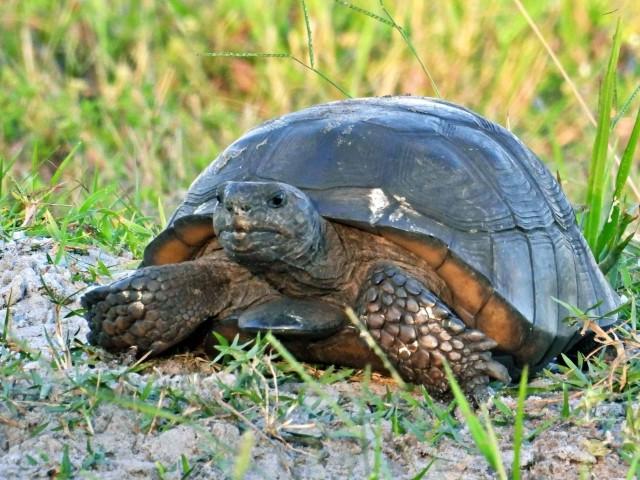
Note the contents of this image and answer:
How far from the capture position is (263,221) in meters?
3.21

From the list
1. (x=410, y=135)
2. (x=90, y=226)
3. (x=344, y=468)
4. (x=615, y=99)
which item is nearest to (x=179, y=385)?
(x=344, y=468)

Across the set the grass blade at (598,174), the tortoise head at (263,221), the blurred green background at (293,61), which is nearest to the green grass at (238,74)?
the blurred green background at (293,61)

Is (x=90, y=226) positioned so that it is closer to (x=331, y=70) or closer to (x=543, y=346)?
(x=543, y=346)

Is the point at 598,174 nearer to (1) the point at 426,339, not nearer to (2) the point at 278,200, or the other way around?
(1) the point at 426,339

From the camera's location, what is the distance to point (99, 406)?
279 cm

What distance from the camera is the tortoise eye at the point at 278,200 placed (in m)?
3.21

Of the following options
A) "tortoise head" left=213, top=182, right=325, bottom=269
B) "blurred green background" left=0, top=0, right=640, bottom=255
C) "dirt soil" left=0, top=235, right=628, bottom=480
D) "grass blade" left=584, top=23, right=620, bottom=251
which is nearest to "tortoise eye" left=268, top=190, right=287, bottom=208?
"tortoise head" left=213, top=182, right=325, bottom=269

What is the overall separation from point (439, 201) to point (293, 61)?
5.71 metres

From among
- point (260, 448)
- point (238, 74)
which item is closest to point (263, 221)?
point (260, 448)

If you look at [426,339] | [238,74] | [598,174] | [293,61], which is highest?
[598,174]

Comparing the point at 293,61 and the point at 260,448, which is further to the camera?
the point at 293,61

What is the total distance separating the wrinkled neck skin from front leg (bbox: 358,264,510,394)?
19cm

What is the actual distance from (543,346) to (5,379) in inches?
59.7

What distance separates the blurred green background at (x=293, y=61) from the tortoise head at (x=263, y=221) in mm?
4929
